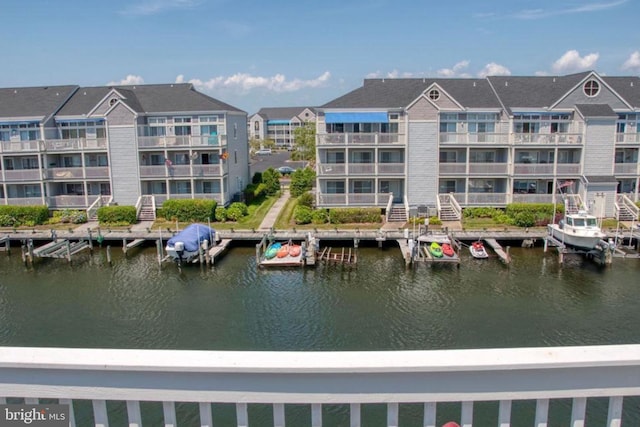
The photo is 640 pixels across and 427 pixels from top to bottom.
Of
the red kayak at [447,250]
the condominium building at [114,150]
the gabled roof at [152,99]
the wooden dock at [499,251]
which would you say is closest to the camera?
the wooden dock at [499,251]

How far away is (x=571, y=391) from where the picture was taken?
11.3 ft

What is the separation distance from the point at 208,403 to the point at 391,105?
160 feet

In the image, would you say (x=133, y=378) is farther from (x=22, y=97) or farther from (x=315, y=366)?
(x=22, y=97)

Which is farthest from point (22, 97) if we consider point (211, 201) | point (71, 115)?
point (211, 201)

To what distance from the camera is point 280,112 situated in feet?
517

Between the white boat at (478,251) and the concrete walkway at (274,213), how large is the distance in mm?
17356

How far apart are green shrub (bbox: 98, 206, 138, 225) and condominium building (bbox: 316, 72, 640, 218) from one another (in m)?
17.6

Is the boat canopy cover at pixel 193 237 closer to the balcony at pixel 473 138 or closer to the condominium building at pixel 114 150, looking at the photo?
the condominium building at pixel 114 150

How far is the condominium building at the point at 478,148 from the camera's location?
159 feet

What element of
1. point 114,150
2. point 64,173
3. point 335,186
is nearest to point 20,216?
point 64,173

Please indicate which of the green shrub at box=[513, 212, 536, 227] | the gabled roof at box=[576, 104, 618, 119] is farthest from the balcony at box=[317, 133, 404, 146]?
the gabled roof at box=[576, 104, 618, 119]

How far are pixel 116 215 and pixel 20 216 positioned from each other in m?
9.11

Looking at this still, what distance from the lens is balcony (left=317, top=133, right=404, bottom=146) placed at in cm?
4900

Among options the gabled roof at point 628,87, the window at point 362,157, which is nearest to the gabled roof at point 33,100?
the window at point 362,157
